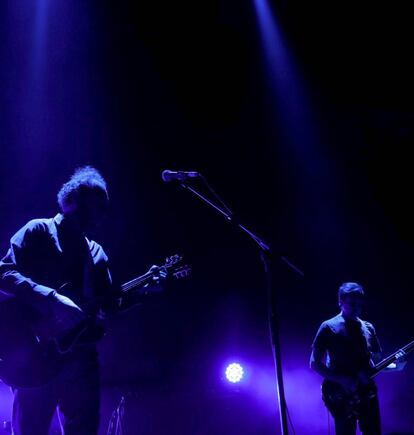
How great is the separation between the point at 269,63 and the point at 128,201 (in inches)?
111

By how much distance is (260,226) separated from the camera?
719 cm

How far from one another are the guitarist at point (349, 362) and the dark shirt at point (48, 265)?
8.82ft

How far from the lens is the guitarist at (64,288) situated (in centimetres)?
225

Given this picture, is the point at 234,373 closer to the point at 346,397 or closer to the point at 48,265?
the point at 346,397

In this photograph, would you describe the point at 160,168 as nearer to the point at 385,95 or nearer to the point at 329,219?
the point at 329,219

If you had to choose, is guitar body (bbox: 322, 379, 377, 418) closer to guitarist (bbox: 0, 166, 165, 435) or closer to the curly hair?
guitarist (bbox: 0, 166, 165, 435)

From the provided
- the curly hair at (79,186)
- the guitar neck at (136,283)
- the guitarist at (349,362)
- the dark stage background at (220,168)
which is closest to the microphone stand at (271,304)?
the curly hair at (79,186)

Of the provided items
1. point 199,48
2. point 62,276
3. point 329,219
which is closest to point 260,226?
point 329,219

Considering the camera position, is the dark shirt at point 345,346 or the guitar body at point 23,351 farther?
the dark shirt at point 345,346

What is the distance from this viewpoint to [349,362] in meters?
4.51

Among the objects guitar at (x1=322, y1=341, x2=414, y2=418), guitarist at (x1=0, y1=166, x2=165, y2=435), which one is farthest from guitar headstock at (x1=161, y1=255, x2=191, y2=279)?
guitar at (x1=322, y1=341, x2=414, y2=418)

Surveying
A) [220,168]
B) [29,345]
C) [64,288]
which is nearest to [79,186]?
[64,288]

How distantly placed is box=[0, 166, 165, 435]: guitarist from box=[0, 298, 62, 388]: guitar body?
0.08 feet

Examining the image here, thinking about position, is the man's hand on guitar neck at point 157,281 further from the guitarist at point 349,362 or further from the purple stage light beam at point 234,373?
the purple stage light beam at point 234,373
